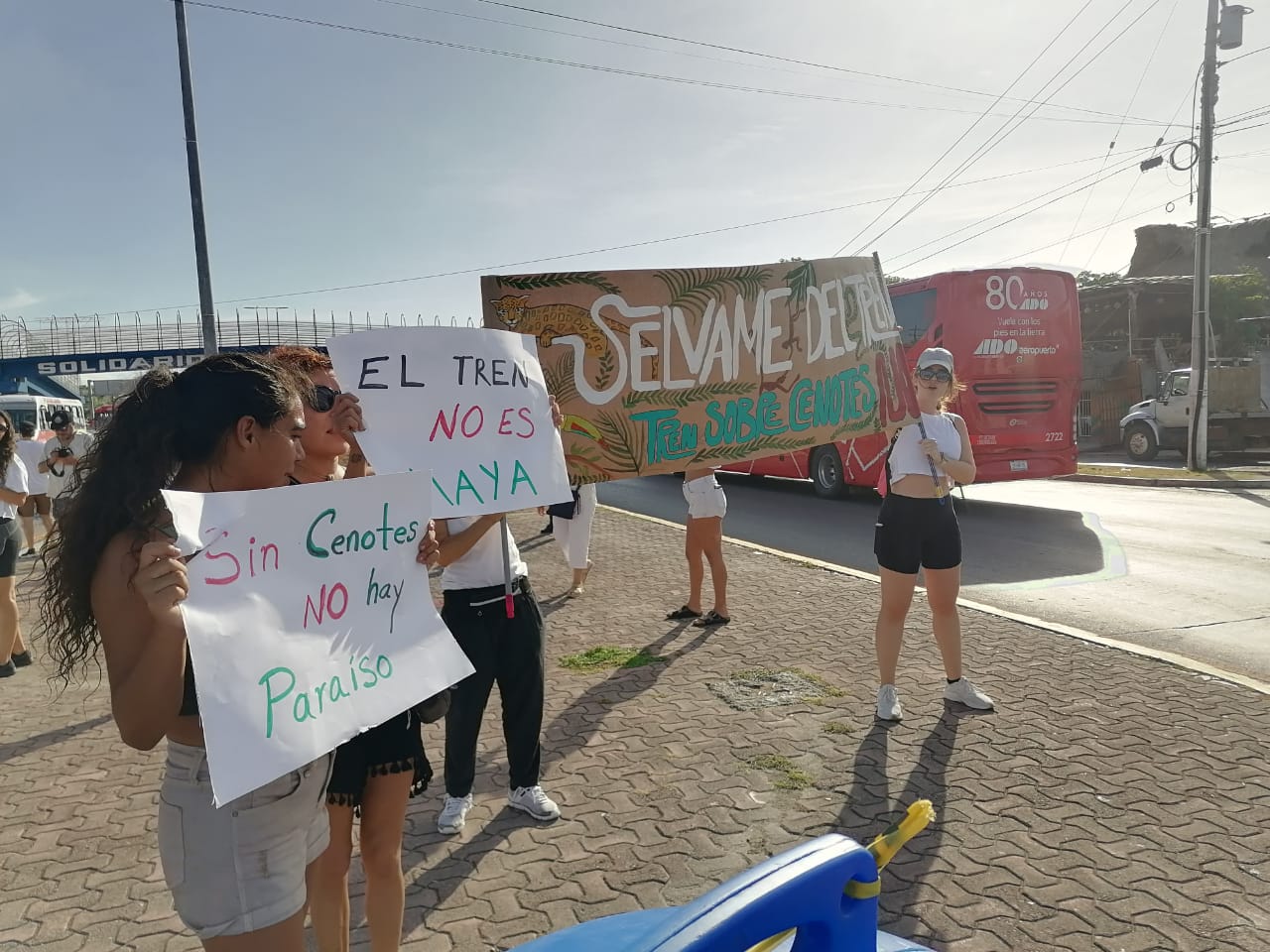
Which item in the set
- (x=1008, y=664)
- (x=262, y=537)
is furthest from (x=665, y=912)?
(x=1008, y=664)

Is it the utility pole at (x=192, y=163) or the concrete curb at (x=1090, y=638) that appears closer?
the concrete curb at (x=1090, y=638)

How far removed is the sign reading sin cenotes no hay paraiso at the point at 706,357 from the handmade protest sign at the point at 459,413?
35cm

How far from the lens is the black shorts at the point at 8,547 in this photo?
5.88m

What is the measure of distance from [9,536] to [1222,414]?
2423 centimetres

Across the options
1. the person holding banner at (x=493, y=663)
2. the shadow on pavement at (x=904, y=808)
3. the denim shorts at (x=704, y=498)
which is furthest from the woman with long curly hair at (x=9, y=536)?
the shadow on pavement at (x=904, y=808)

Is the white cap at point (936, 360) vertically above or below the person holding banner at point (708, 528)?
above

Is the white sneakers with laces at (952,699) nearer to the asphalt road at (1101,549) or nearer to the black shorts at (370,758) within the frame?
the asphalt road at (1101,549)

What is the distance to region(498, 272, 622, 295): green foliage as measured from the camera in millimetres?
3191

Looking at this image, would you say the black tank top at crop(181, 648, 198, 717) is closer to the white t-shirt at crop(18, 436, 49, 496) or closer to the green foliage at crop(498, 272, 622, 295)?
the green foliage at crop(498, 272, 622, 295)

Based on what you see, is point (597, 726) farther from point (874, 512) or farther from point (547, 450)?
point (874, 512)

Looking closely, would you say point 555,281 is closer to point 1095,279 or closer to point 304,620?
point 304,620

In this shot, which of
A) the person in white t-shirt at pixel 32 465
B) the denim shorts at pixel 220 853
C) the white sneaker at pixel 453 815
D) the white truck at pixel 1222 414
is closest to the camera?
the denim shorts at pixel 220 853

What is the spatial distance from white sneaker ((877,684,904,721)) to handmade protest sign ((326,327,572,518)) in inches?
101

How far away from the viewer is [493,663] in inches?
138
